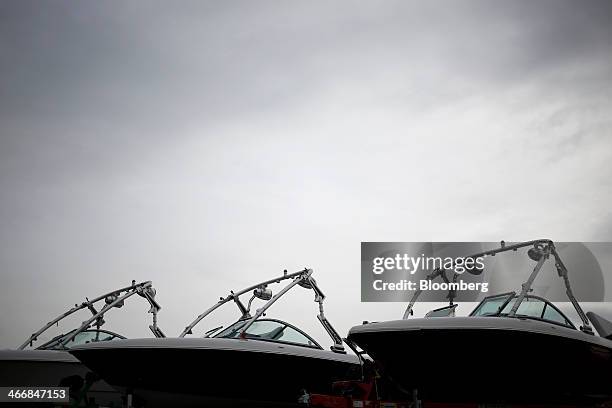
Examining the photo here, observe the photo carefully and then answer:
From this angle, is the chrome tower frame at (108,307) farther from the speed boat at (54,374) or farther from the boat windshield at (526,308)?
the boat windshield at (526,308)

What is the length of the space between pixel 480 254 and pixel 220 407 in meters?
5.29

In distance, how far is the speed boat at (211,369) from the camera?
397 inches

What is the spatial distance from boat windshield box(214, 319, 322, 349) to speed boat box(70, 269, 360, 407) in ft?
0.30

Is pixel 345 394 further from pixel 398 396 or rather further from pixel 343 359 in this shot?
pixel 343 359

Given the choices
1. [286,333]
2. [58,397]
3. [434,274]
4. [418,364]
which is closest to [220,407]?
[286,333]

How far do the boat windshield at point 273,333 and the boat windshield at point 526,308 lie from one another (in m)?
3.60

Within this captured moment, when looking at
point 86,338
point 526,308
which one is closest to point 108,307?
point 86,338

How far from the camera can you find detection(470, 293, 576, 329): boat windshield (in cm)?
953

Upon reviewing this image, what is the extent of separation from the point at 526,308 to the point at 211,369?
495 cm

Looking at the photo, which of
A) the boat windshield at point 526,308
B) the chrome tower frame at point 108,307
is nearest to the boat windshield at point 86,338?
the chrome tower frame at point 108,307

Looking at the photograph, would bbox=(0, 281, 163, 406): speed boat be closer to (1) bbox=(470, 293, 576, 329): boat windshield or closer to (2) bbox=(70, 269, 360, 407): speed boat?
(2) bbox=(70, 269, 360, 407): speed boat

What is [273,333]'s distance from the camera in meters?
12.0

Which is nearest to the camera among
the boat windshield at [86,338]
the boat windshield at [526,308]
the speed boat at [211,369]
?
the boat windshield at [526,308]

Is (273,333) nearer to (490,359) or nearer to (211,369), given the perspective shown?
(211,369)
